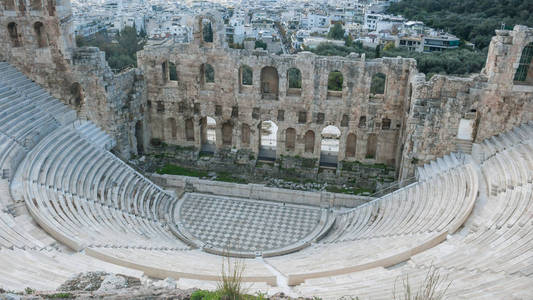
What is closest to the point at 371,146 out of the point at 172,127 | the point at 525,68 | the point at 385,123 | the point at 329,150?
the point at 385,123

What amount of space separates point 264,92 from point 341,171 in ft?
25.2

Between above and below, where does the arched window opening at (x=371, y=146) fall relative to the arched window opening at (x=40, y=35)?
below

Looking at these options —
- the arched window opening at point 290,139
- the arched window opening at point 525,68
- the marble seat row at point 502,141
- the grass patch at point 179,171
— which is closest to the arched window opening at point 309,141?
the arched window opening at point 290,139

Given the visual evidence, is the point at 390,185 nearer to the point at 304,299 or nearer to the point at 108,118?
the point at 304,299

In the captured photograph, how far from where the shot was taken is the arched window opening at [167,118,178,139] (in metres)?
30.1

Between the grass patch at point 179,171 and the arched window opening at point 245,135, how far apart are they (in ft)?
12.1

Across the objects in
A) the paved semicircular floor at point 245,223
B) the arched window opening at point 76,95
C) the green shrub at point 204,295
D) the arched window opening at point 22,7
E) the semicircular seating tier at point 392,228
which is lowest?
the paved semicircular floor at point 245,223

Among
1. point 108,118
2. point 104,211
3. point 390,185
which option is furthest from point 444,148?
point 108,118

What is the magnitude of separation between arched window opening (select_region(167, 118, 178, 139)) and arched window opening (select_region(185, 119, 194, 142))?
0.78 m

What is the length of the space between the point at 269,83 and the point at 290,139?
13.8 feet

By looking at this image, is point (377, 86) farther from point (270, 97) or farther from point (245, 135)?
point (245, 135)

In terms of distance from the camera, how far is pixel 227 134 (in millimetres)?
30234

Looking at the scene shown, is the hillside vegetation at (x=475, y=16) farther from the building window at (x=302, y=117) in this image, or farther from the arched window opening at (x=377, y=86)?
the building window at (x=302, y=117)

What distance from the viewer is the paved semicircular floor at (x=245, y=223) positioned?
21719mm
